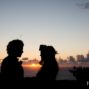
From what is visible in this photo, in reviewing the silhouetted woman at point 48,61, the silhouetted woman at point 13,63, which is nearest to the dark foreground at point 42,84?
the silhouetted woman at point 13,63

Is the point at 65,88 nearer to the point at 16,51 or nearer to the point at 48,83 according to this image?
the point at 48,83

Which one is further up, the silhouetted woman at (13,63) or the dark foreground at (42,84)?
the silhouetted woman at (13,63)

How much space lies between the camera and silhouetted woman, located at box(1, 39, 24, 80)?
389 cm

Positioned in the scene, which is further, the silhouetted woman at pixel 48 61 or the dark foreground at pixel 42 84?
the silhouetted woman at pixel 48 61

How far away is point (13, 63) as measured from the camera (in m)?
4.13

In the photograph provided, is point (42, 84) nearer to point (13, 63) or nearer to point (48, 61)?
point (13, 63)

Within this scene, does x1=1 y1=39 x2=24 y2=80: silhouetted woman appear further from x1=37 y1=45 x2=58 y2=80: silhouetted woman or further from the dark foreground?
x1=37 y1=45 x2=58 y2=80: silhouetted woman

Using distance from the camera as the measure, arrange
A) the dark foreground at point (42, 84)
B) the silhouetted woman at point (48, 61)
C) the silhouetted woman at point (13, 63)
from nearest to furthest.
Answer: the dark foreground at point (42, 84)
the silhouetted woman at point (13, 63)
the silhouetted woman at point (48, 61)

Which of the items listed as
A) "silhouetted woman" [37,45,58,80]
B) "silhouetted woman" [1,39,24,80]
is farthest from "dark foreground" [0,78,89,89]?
"silhouetted woman" [37,45,58,80]

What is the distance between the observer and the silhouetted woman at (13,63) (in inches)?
153

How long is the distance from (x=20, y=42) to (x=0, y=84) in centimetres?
149

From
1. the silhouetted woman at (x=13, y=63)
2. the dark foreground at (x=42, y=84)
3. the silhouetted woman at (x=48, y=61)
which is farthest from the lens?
the silhouetted woman at (x=48, y=61)

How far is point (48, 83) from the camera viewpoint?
3227 mm

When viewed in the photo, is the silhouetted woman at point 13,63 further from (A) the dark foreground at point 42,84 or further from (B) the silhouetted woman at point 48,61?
(B) the silhouetted woman at point 48,61
